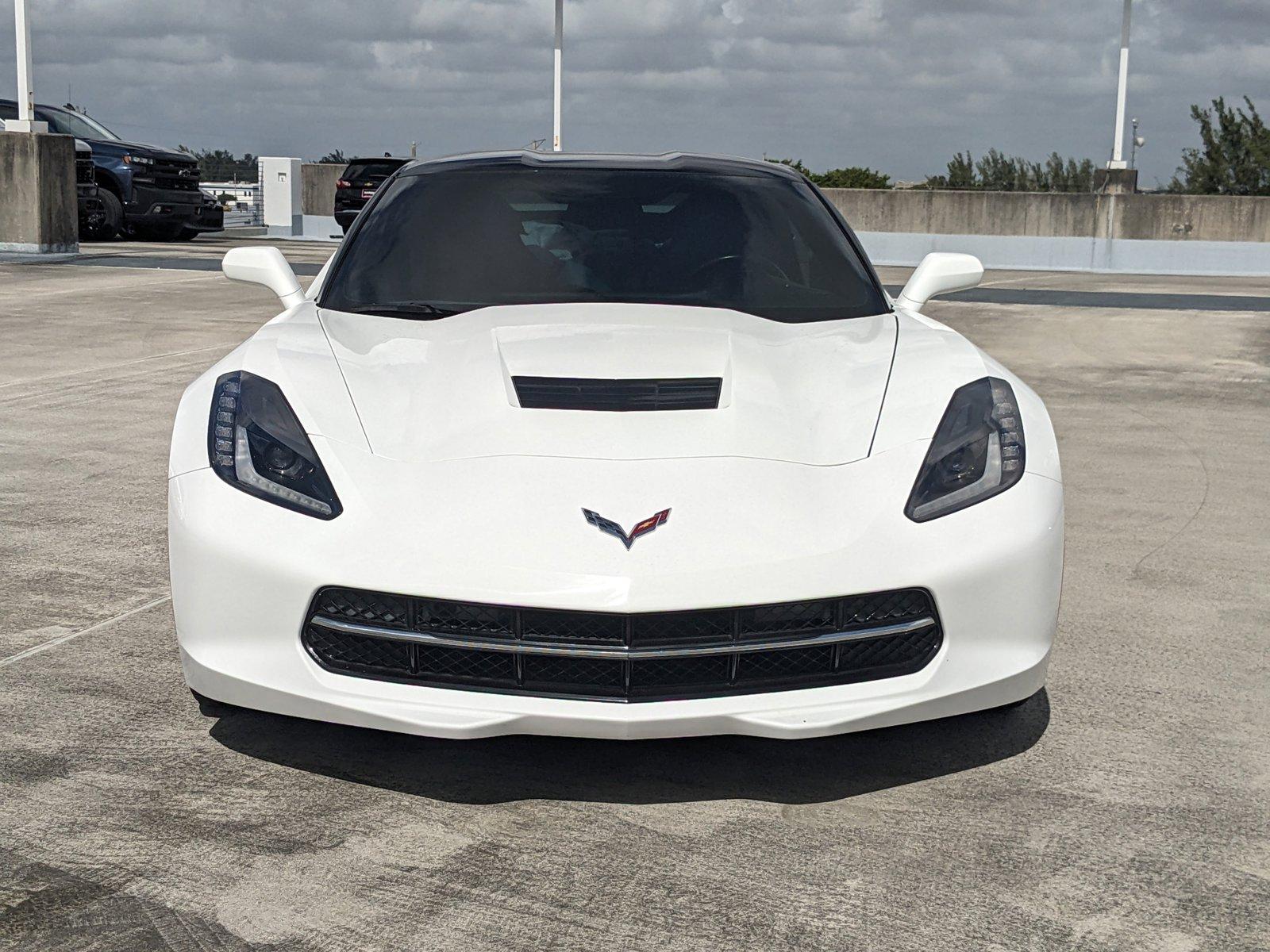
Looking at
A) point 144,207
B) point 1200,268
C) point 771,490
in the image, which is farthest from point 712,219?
point 1200,268

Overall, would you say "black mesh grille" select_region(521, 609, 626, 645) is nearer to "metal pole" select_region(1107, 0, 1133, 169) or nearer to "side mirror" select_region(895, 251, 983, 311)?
"side mirror" select_region(895, 251, 983, 311)

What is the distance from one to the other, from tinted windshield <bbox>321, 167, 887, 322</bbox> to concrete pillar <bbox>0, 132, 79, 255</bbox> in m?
14.8

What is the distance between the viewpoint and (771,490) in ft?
8.73

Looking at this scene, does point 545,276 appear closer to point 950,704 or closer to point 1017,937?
point 950,704

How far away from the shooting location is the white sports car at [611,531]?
252cm

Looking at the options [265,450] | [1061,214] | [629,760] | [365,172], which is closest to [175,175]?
[365,172]

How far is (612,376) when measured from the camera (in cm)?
297

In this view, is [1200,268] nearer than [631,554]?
No

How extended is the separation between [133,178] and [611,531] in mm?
20083

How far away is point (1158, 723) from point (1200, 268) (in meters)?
22.0

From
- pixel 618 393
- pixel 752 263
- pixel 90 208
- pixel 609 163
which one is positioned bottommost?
pixel 618 393

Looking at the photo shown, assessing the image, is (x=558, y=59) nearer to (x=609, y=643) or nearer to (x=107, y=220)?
(x=107, y=220)

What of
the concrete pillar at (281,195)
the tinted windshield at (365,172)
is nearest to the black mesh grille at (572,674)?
the tinted windshield at (365,172)

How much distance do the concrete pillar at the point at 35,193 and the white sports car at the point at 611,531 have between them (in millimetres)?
15661
